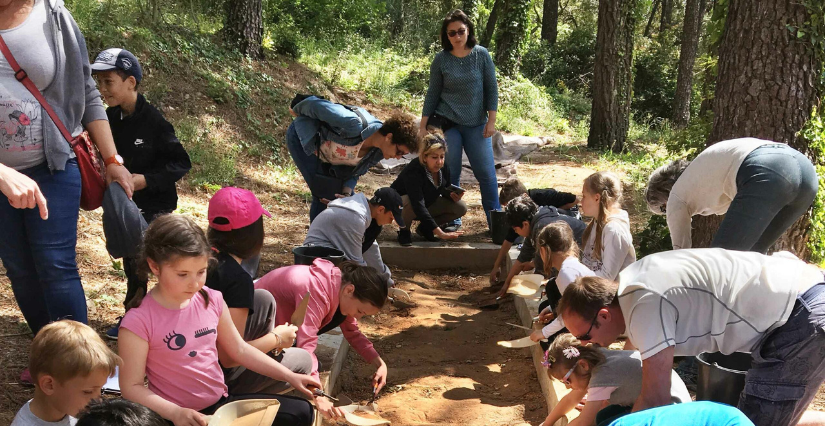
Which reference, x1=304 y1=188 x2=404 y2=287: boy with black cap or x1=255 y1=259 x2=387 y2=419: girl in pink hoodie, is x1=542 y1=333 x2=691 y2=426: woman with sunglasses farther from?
x1=304 y1=188 x2=404 y2=287: boy with black cap

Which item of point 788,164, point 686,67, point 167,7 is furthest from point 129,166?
point 686,67

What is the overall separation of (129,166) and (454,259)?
10.5 feet

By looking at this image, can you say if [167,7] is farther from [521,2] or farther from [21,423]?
[21,423]

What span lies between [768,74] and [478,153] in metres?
2.53

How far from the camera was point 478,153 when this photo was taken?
251 inches

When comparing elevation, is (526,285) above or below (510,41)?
below

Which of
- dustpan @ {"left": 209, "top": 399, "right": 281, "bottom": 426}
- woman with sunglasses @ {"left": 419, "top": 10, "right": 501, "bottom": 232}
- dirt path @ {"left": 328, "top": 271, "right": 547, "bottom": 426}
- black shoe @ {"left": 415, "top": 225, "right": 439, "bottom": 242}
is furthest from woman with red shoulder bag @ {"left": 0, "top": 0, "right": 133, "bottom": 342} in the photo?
black shoe @ {"left": 415, "top": 225, "right": 439, "bottom": 242}

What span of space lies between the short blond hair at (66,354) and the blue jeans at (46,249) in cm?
63

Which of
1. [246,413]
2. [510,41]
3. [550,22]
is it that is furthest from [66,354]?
[550,22]

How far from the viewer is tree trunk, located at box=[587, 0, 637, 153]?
11211mm

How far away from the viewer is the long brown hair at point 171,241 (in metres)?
2.43

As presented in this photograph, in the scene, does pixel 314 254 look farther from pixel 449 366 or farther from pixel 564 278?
pixel 564 278

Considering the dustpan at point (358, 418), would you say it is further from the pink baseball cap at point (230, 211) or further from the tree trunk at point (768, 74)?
the tree trunk at point (768, 74)

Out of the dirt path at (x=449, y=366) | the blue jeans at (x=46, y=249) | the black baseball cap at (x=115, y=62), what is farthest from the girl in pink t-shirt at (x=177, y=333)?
the black baseball cap at (x=115, y=62)
